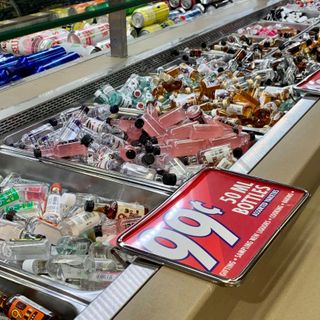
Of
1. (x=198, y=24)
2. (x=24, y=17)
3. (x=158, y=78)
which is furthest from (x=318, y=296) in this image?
(x=198, y=24)

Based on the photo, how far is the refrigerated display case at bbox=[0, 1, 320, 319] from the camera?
970 millimetres

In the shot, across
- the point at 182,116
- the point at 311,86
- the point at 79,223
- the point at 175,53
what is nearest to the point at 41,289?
the point at 79,223

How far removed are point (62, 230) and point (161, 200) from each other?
0.95 feet

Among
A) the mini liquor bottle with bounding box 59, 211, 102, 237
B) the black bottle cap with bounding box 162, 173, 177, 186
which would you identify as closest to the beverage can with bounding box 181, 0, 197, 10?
the black bottle cap with bounding box 162, 173, 177, 186

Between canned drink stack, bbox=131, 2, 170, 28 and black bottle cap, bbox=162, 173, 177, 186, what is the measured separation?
200cm

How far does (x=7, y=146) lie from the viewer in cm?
179

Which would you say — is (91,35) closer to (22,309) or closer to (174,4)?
(174,4)

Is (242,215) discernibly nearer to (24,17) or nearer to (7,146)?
(24,17)

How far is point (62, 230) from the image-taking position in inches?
55.9

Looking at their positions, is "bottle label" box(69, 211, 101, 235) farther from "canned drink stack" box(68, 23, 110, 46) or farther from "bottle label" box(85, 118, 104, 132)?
"canned drink stack" box(68, 23, 110, 46)

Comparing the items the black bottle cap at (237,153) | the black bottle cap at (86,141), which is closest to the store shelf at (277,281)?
the black bottle cap at (237,153)

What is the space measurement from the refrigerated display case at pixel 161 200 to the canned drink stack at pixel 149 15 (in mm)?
843

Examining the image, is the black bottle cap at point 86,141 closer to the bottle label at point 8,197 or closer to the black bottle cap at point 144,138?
the black bottle cap at point 144,138

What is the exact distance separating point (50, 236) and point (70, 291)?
1.10 feet
